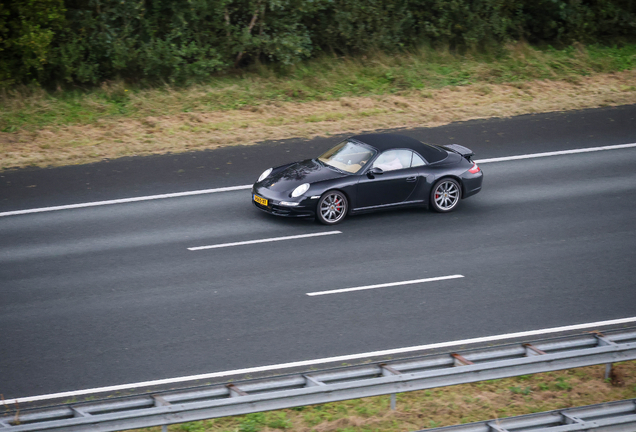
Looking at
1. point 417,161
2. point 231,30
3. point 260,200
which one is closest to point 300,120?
point 231,30

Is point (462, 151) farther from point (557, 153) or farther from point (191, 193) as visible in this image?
point (191, 193)

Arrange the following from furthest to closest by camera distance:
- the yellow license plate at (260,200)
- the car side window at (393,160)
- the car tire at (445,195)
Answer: the car tire at (445,195) < the car side window at (393,160) < the yellow license plate at (260,200)

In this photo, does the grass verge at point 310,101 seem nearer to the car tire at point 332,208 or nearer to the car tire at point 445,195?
the car tire at point 445,195

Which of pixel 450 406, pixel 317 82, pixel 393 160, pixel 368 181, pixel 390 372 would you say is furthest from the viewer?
pixel 317 82

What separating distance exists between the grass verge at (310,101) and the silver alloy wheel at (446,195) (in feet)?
16.9

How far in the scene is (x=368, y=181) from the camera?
537 inches

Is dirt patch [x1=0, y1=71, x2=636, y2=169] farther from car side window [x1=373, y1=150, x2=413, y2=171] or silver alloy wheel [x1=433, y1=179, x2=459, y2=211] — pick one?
silver alloy wheel [x1=433, y1=179, x2=459, y2=211]

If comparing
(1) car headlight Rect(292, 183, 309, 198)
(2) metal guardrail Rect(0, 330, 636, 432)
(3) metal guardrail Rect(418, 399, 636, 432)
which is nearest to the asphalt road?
(1) car headlight Rect(292, 183, 309, 198)

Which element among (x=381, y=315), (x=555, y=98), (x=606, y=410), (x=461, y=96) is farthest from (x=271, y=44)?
(x=606, y=410)

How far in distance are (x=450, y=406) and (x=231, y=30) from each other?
1691 cm

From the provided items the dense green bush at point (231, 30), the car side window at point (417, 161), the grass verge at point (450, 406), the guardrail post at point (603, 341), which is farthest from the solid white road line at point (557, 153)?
the guardrail post at point (603, 341)

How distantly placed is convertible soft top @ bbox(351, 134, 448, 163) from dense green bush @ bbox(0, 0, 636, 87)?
895cm

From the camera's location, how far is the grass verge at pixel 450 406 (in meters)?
7.90

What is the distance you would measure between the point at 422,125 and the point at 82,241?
9.46 metres
